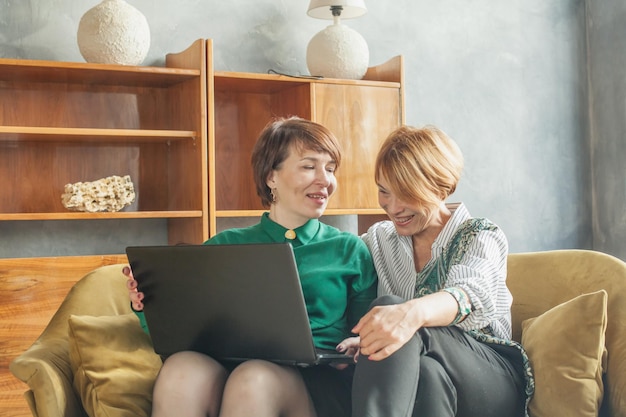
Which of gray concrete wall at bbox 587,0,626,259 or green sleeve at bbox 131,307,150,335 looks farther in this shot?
gray concrete wall at bbox 587,0,626,259

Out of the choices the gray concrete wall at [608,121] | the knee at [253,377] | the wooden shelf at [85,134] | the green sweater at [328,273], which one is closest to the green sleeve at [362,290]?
the green sweater at [328,273]

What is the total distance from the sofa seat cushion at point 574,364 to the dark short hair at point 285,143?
2.27 ft

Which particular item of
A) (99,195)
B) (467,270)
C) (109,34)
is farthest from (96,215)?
(467,270)

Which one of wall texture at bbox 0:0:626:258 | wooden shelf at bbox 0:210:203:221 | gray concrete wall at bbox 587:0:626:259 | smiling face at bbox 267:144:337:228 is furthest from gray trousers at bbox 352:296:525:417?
gray concrete wall at bbox 587:0:626:259

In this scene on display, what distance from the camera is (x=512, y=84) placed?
4.23 meters

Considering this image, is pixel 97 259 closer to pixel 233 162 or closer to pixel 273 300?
pixel 233 162

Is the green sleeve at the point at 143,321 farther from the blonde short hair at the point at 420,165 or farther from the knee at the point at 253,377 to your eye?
the blonde short hair at the point at 420,165

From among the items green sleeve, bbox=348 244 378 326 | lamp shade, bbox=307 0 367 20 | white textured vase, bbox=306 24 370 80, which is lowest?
green sleeve, bbox=348 244 378 326

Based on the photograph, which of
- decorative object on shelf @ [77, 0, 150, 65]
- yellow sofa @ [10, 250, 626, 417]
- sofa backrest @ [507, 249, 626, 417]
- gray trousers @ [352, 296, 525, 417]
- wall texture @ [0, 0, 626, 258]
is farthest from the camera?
wall texture @ [0, 0, 626, 258]

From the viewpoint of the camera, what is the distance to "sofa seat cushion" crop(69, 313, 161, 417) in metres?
1.73

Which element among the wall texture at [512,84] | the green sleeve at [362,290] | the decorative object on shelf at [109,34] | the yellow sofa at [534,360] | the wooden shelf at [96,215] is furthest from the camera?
the wall texture at [512,84]

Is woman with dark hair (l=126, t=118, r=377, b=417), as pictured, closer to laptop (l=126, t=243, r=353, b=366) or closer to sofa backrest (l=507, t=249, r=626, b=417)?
laptop (l=126, t=243, r=353, b=366)

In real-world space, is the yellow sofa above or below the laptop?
below

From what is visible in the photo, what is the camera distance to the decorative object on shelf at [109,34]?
9.68ft
